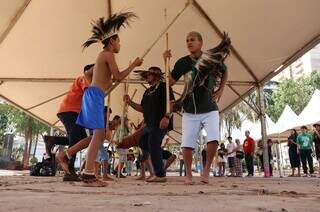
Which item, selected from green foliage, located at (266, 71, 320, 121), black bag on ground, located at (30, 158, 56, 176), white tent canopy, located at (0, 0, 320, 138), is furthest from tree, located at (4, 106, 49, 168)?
green foliage, located at (266, 71, 320, 121)

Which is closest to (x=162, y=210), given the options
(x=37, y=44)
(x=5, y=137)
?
(x=37, y=44)

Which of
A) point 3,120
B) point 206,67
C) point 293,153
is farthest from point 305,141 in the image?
point 3,120

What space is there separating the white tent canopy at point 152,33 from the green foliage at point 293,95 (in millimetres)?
29469

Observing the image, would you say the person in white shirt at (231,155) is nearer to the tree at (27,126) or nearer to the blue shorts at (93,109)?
the blue shorts at (93,109)

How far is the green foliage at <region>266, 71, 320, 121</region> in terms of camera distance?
3678cm

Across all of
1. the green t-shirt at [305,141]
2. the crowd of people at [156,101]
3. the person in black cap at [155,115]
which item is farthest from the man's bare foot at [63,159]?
the green t-shirt at [305,141]

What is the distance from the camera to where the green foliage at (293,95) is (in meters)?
36.8

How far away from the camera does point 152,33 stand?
292 inches

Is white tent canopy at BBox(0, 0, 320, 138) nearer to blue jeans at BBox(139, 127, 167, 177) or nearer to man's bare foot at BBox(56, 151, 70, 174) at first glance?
blue jeans at BBox(139, 127, 167, 177)

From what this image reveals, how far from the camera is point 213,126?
3795 millimetres

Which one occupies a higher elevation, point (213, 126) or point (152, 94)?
point (152, 94)

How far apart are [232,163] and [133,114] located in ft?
13.8

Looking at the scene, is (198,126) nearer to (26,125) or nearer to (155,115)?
(155,115)

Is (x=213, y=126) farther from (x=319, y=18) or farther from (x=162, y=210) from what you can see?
(x=319, y=18)
